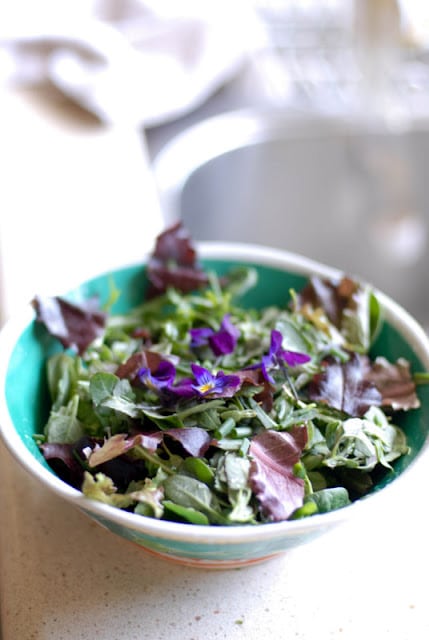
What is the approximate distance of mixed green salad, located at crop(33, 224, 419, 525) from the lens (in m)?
0.56

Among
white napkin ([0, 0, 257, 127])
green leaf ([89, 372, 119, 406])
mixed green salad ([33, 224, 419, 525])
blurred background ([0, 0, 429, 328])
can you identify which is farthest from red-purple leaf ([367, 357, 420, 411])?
white napkin ([0, 0, 257, 127])

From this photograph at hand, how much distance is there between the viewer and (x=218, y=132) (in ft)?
4.23

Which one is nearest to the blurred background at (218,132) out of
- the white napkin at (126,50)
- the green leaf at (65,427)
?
the white napkin at (126,50)

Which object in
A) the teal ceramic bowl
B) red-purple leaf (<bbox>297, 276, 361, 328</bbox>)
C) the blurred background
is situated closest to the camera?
the teal ceramic bowl

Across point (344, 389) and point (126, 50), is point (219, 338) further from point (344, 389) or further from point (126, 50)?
point (126, 50)

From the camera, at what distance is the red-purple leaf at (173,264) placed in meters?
0.79

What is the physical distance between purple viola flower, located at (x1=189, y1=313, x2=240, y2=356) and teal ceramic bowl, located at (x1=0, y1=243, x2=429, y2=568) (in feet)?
0.41

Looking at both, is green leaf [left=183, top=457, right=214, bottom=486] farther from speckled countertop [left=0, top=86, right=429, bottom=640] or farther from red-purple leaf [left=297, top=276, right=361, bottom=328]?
red-purple leaf [left=297, top=276, right=361, bottom=328]

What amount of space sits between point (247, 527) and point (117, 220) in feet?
1.89

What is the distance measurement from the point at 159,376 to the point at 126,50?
2.25 feet

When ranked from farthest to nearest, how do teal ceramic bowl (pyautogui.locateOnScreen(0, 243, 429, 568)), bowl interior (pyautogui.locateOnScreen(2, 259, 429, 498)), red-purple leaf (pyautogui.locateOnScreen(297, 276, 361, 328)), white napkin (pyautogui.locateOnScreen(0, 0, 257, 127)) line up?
white napkin (pyautogui.locateOnScreen(0, 0, 257, 127))
red-purple leaf (pyautogui.locateOnScreen(297, 276, 361, 328))
bowl interior (pyautogui.locateOnScreen(2, 259, 429, 498))
teal ceramic bowl (pyautogui.locateOnScreen(0, 243, 429, 568))

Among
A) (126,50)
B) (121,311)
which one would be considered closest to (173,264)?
(121,311)

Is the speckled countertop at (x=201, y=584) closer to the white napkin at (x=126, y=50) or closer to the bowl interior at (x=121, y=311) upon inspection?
the bowl interior at (x=121, y=311)

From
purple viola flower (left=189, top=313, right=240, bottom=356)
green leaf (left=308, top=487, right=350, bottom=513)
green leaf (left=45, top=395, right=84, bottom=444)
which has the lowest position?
green leaf (left=308, top=487, right=350, bottom=513)
